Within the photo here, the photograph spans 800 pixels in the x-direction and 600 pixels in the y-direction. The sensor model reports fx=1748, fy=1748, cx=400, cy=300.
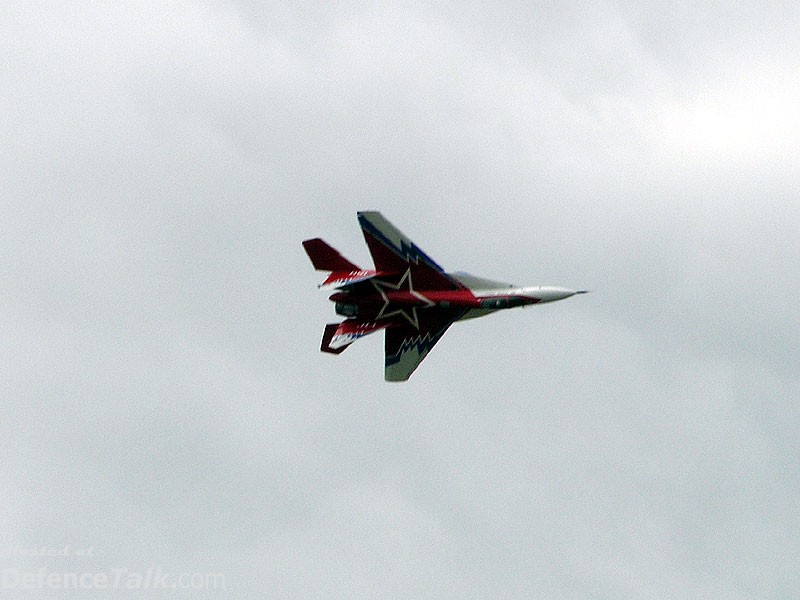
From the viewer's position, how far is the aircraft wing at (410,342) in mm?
99812

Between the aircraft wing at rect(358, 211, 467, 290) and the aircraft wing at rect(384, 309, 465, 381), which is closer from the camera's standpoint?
the aircraft wing at rect(358, 211, 467, 290)

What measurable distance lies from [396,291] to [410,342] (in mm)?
4311

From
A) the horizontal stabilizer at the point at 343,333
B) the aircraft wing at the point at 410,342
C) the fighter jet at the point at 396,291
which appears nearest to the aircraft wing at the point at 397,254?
the fighter jet at the point at 396,291

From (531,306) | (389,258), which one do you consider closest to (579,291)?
(531,306)

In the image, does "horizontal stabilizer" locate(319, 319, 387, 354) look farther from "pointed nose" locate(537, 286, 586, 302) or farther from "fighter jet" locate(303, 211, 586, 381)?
"pointed nose" locate(537, 286, 586, 302)

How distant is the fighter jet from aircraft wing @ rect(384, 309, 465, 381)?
0.10 m

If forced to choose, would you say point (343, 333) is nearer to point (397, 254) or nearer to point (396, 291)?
point (396, 291)

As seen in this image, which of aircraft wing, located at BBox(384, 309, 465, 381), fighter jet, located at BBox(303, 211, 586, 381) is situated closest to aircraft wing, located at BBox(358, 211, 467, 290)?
fighter jet, located at BBox(303, 211, 586, 381)

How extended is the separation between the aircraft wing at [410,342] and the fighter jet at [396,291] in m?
0.10

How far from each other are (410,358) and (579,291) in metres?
11.6

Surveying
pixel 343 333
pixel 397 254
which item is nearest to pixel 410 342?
pixel 343 333

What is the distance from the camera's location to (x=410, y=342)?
10081 centimetres

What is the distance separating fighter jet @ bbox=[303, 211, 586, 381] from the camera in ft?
317

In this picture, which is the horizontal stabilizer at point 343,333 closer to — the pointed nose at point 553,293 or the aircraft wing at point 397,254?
the aircraft wing at point 397,254
